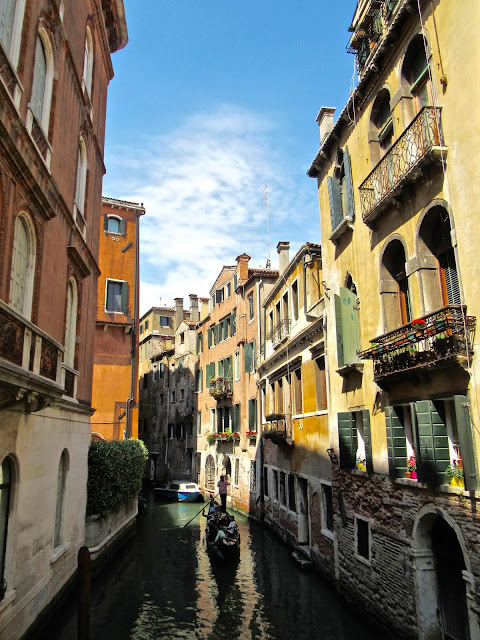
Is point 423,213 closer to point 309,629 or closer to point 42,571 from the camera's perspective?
point 309,629

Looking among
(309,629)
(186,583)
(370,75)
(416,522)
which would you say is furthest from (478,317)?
(186,583)

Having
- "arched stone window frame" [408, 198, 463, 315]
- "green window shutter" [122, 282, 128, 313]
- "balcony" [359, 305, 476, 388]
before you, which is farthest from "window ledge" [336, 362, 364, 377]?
"green window shutter" [122, 282, 128, 313]

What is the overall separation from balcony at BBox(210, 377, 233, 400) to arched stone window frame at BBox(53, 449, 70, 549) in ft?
52.1

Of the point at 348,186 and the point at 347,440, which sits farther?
the point at 348,186

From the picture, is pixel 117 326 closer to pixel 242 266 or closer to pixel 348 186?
pixel 242 266

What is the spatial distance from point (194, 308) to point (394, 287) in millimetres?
28384

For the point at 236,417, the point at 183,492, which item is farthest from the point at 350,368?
the point at 183,492

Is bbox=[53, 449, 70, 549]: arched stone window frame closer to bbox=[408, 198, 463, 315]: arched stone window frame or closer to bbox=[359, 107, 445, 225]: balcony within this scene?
bbox=[408, 198, 463, 315]: arched stone window frame

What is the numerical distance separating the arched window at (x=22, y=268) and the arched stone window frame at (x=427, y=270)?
595cm

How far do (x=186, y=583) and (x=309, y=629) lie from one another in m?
4.37

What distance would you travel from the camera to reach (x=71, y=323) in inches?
459

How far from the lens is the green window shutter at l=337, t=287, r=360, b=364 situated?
10.4 m

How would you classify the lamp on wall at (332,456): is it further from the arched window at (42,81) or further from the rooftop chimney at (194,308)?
the rooftop chimney at (194,308)

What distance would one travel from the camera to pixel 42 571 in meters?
8.45
